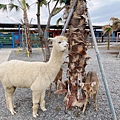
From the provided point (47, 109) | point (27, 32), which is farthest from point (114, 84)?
point (27, 32)

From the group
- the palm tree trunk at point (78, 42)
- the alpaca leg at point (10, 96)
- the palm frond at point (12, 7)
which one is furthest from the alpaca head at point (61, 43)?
the palm frond at point (12, 7)

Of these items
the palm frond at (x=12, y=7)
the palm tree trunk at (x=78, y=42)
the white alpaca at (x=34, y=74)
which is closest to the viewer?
the white alpaca at (x=34, y=74)

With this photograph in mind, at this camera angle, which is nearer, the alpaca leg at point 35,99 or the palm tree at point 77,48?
the alpaca leg at point 35,99

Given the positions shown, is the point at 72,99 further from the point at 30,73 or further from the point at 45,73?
the point at 30,73

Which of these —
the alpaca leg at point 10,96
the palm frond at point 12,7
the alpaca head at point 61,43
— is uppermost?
the palm frond at point 12,7

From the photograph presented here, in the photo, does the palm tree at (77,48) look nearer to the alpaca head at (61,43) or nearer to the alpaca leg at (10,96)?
the alpaca head at (61,43)

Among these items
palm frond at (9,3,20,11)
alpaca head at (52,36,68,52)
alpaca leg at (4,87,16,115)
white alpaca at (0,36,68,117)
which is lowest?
alpaca leg at (4,87,16,115)

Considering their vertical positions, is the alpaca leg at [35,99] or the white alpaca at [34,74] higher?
the white alpaca at [34,74]

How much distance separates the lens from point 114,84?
14.4ft

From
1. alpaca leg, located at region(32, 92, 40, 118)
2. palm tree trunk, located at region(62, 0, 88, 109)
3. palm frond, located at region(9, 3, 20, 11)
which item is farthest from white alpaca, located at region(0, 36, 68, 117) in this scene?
palm frond, located at region(9, 3, 20, 11)

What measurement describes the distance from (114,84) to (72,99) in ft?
7.02

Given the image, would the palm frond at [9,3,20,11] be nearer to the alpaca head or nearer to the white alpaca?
the white alpaca

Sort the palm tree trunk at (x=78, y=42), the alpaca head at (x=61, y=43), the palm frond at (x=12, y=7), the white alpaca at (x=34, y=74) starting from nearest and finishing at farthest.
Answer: the alpaca head at (x=61, y=43) → the white alpaca at (x=34, y=74) → the palm tree trunk at (x=78, y=42) → the palm frond at (x=12, y=7)

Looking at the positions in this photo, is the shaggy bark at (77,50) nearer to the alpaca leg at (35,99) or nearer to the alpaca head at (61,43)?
the alpaca head at (61,43)
